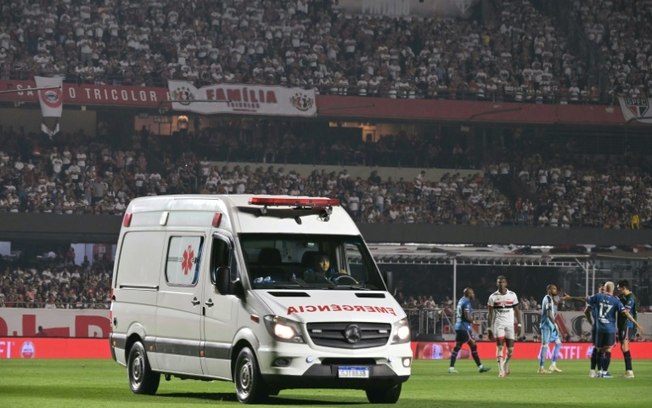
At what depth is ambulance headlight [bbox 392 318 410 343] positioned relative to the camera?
58.8 ft

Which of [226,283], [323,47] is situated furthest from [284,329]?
[323,47]

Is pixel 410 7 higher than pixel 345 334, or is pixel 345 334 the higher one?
pixel 410 7

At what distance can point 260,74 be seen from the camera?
6184cm

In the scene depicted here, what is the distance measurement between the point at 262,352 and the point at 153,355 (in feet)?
9.86

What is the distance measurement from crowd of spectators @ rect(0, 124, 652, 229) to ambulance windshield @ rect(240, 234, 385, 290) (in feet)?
122

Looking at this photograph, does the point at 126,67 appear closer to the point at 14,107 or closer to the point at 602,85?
the point at 14,107

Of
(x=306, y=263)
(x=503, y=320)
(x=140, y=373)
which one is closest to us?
(x=306, y=263)

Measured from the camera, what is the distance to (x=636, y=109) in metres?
63.2

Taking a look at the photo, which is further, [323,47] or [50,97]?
[323,47]

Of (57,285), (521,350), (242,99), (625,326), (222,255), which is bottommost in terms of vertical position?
(521,350)

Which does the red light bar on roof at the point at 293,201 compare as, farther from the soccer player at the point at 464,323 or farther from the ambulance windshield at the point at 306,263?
the soccer player at the point at 464,323

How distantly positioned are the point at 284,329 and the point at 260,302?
0.49 metres

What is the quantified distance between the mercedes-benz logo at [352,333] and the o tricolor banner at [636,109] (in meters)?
47.4

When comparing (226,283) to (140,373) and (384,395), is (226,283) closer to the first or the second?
(384,395)
